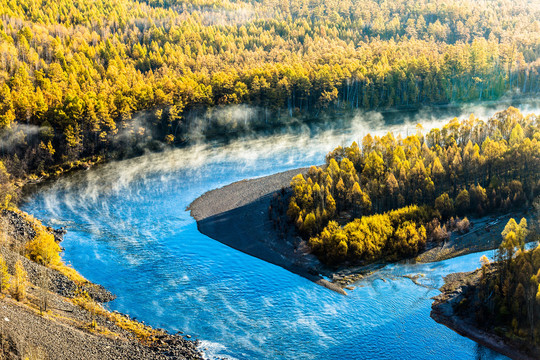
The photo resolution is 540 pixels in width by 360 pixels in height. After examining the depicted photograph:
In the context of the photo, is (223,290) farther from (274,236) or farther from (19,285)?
(19,285)

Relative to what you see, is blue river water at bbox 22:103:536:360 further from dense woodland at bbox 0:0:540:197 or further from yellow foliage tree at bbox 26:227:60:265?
dense woodland at bbox 0:0:540:197

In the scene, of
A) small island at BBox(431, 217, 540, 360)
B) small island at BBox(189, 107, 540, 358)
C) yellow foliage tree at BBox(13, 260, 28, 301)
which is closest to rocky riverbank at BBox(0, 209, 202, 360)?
yellow foliage tree at BBox(13, 260, 28, 301)

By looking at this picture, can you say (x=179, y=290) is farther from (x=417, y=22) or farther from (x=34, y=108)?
(x=417, y=22)

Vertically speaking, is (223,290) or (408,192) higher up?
(408,192)

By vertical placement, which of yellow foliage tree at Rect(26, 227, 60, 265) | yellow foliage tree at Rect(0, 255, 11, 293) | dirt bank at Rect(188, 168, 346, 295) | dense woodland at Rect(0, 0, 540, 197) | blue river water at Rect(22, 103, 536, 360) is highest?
dense woodland at Rect(0, 0, 540, 197)

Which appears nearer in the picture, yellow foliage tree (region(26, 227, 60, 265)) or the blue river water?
the blue river water

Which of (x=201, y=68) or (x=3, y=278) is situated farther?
(x=201, y=68)

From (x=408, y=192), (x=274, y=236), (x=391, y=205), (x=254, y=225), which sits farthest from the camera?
(x=254, y=225)

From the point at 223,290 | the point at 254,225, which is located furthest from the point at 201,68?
the point at 223,290
